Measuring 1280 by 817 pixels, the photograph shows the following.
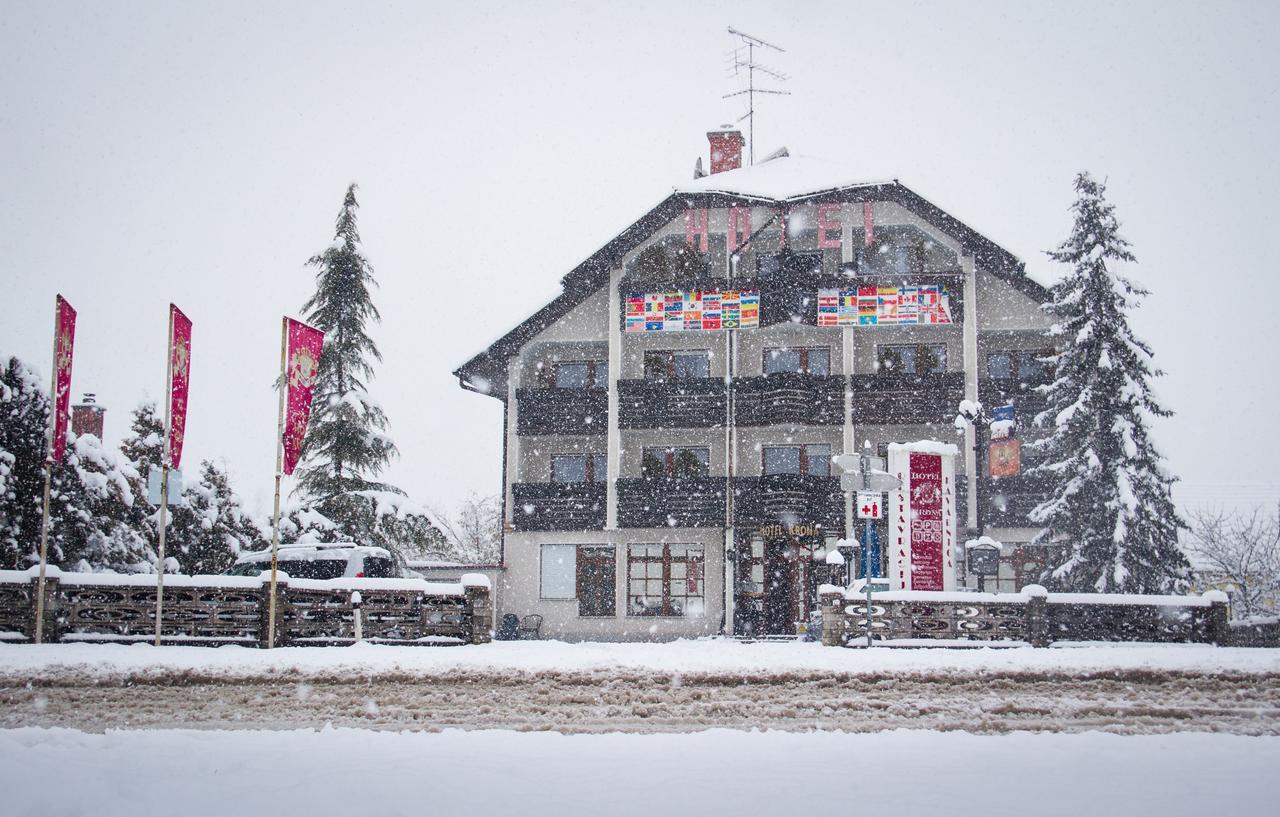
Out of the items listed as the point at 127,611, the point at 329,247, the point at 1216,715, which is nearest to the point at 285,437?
the point at 127,611

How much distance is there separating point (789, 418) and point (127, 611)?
58.6 feet

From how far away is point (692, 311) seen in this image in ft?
104

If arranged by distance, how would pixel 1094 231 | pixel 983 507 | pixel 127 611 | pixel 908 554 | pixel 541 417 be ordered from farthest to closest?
pixel 541 417 < pixel 983 507 < pixel 1094 231 < pixel 908 554 < pixel 127 611

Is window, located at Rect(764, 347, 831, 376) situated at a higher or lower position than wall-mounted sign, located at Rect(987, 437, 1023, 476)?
higher

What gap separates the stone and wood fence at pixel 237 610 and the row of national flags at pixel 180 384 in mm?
505

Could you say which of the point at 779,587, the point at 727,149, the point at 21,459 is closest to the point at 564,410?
the point at 779,587

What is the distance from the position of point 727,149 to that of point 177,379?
23.0 m

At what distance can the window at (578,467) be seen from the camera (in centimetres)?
3291

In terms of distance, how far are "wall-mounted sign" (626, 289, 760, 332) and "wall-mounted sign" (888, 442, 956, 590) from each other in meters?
10.2

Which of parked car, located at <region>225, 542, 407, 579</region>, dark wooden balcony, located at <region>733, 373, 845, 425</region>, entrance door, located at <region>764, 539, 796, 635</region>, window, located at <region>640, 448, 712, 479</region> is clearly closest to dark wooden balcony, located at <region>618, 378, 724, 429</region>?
dark wooden balcony, located at <region>733, 373, 845, 425</region>

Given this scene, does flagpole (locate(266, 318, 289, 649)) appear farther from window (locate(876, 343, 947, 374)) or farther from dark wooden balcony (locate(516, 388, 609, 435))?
window (locate(876, 343, 947, 374))

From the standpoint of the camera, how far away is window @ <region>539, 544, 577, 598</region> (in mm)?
31672

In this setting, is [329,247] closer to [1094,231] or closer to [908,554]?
[908,554]

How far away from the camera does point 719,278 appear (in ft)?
103
